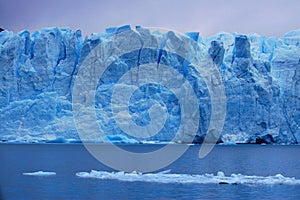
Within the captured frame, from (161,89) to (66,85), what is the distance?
873 cm

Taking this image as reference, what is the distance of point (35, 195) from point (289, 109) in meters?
33.0

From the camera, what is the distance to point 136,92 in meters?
44.2

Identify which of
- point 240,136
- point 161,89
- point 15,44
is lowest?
point 240,136

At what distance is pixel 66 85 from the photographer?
148 feet

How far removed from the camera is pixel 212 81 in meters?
42.8

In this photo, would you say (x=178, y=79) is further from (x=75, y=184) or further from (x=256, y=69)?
(x=75, y=184)

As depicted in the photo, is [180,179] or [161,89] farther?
[161,89]

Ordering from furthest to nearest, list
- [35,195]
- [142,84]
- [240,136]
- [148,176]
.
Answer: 1. [142,84]
2. [240,136]
3. [148,176]
4. [35,195]

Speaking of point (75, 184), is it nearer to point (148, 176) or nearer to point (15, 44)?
point (148, 176)

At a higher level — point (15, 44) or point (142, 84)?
point (15, 44)

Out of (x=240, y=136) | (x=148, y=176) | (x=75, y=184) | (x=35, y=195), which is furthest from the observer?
(x=240, y=136)

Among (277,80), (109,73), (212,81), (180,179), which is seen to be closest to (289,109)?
(277,80)

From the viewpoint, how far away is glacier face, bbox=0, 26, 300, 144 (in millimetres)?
42000

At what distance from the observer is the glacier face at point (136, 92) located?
4200cm
